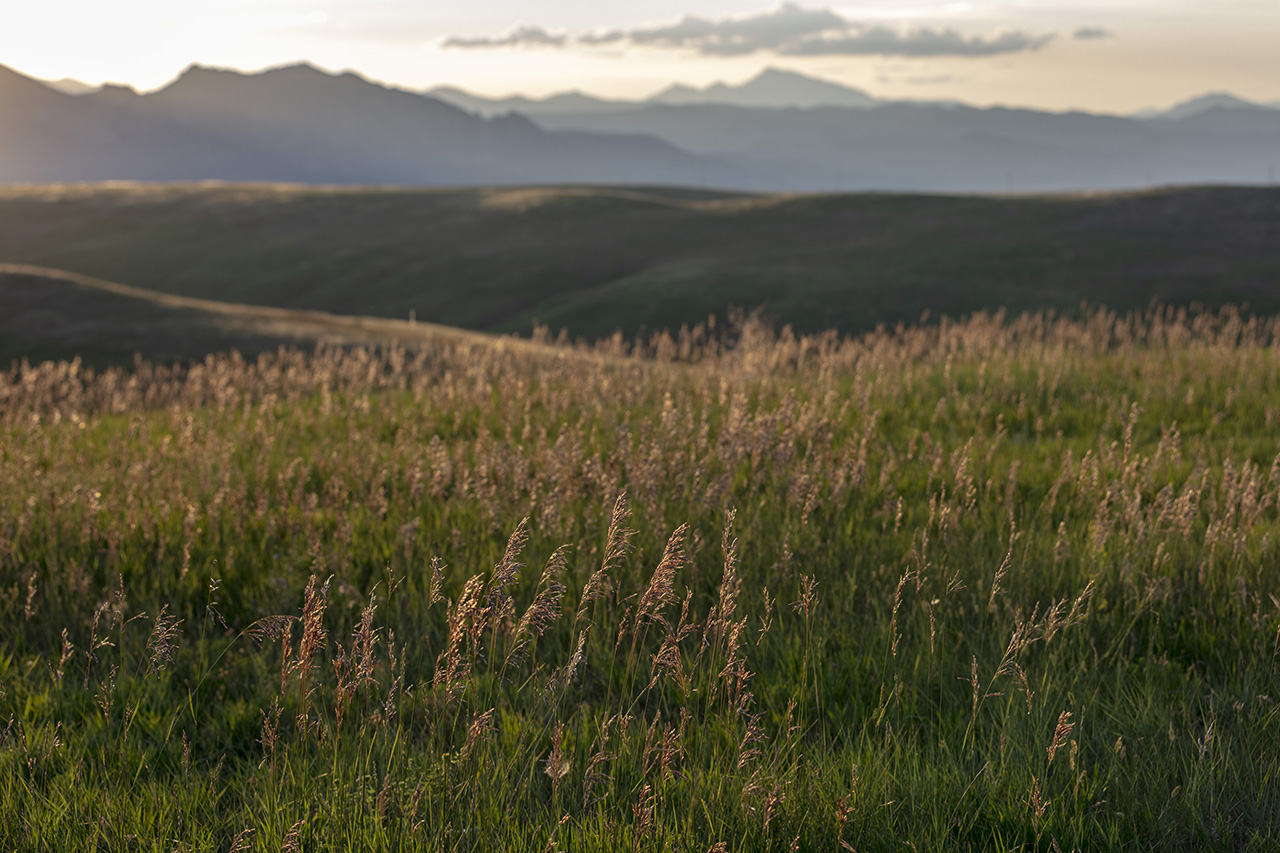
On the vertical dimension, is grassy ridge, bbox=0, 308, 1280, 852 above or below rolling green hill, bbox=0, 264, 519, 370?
above

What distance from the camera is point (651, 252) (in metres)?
88.9

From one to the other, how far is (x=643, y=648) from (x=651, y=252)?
285 feet

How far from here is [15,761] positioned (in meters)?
3.52

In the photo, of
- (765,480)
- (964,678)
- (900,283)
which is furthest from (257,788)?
(900,283)

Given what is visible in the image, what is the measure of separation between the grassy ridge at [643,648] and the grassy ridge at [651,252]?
40.9m

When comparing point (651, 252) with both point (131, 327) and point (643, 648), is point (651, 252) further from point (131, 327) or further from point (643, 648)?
point (643, 648)

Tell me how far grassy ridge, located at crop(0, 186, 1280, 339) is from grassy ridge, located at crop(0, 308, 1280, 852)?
40.9 meters

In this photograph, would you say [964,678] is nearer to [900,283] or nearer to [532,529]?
[532,529]

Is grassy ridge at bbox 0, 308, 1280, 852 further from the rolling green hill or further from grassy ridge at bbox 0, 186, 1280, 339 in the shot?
grassy ridge at bbox 0, 186, 1280, 339

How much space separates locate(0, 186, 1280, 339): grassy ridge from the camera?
→ 62.4 meters

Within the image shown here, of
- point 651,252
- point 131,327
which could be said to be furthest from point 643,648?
point 651,252

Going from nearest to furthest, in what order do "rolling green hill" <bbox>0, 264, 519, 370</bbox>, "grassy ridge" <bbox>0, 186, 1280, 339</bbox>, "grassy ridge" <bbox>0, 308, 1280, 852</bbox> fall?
"grassy ridge" <bbox>0, 308, 1280, 852</bbox>
"rolling green hill" <bbox>0, 264, 519, 370</bbox>
"grassy ridge" <bbox>0, 186, 1280, 339</bbox>

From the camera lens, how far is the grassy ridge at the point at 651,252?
2457 inches

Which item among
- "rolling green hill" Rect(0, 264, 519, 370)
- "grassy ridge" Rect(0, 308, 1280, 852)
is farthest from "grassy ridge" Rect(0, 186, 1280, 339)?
"grassy ridge" Rect(0, 308, 1280, 852)
